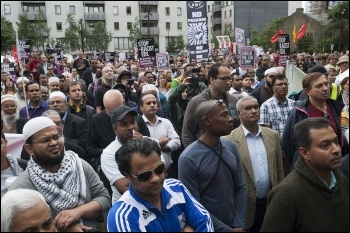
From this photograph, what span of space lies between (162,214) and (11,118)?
3626 mm

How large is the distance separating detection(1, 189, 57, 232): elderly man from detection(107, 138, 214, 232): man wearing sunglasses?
0.34m

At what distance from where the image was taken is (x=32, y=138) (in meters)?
3.01

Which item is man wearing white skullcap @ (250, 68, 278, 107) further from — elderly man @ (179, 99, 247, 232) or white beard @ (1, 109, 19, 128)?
white beard @ (1, 109, 19, 128)

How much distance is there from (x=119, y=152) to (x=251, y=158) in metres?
1.56

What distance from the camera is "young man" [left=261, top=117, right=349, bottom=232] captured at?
1.90m

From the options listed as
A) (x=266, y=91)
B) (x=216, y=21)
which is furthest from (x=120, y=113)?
(x=216, y=21)

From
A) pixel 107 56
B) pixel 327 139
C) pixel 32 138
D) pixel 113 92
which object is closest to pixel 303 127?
pixel 327 139

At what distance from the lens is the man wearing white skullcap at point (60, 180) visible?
9.10ft

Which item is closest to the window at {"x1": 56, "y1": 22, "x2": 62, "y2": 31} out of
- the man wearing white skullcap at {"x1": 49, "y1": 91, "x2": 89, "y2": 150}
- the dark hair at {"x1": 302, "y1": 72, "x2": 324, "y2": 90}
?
the man wearing white skullcap at {"x1": 49, "y1": 91, "x2": 89, "y2": 150}

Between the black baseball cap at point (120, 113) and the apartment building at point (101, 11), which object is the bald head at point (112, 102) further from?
the apartment building at point (101, 11)

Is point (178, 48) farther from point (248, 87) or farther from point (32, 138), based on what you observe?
point (32, 138)

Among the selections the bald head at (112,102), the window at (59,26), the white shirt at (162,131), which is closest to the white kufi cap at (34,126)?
the bald head at (112,102)

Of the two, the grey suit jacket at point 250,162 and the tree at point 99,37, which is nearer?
the grey suit jacket at point 250,162

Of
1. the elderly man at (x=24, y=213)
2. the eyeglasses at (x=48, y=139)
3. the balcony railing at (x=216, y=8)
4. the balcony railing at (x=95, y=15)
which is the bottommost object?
the elderly man at (x=24, y=213)
